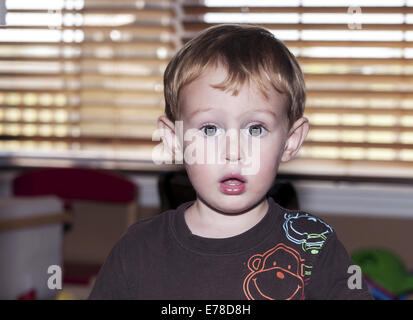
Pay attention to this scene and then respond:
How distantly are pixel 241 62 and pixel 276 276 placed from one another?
22cm

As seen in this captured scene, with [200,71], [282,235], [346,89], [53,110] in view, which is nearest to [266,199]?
[282,235]

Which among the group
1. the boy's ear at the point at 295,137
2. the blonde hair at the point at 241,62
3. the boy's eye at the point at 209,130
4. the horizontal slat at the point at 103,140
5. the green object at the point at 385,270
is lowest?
the green object at the point at 385,270

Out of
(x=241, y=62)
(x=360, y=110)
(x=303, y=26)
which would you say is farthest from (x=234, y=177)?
(x=360, y=110)

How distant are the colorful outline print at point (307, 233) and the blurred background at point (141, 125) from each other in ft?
2.26

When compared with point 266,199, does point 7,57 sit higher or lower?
higher

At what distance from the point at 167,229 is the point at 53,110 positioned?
1215 millimetres

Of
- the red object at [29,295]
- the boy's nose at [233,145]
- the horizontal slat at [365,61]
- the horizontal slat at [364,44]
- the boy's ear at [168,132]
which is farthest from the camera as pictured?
the horizontal slat at [365,61]

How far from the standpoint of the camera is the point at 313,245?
0.56m

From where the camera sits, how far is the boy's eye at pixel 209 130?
528 mm

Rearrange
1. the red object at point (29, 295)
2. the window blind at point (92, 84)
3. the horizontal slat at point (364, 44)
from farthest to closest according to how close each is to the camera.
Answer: the window blind at point (92, 84) → the horizontal slat at point (364, 44) → the red object at point (29, 295)

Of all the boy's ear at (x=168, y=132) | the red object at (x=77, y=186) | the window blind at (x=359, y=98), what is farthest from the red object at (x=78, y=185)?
the boy's ear at (x=168, y=132)

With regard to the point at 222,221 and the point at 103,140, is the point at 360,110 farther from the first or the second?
the point at 222,221

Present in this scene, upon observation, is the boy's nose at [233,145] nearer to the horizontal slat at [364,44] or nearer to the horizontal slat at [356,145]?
the horizontal slat at [364,44]
